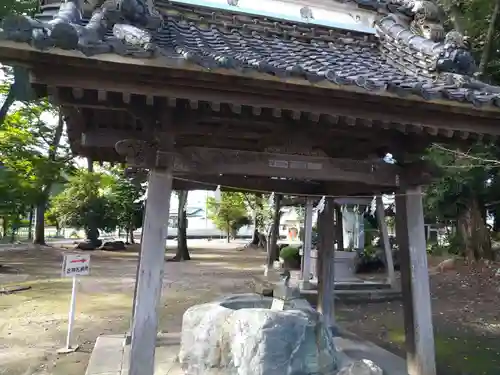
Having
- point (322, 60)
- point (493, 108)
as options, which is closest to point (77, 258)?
point (322, 60)

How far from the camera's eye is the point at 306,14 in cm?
593

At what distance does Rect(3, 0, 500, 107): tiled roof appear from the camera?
337cm

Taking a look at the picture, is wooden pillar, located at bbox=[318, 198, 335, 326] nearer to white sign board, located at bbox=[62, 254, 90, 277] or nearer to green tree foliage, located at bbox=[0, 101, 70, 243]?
white sign board, located at bbox=[62, 254, 90, 277]

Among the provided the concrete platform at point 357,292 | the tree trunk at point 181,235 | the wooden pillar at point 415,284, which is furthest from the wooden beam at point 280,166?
the tree trunk at point 181,235

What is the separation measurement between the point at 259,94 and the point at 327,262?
431cm

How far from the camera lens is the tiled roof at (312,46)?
3.37 metres

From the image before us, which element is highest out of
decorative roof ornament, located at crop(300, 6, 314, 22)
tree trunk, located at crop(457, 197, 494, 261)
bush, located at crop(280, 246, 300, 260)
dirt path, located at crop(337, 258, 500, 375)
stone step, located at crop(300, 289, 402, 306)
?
decorative roof ornament, located at crop(300, 6, 314, 22)

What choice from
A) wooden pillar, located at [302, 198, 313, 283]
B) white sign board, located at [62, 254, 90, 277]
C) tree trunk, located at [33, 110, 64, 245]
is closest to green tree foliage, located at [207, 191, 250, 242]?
tree trunk, located at [33, 110, 64, 245]

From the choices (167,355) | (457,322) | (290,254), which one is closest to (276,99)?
(167,355)

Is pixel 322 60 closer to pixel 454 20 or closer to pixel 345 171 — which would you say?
pixel 345 171

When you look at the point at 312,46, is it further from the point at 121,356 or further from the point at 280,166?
the point at 121,356

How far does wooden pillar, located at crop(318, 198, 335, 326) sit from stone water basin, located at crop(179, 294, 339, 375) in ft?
7.77

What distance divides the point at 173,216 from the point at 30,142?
26.5 metres

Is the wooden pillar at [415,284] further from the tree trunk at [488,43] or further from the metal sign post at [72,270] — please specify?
the tree trunk at [488,43]
